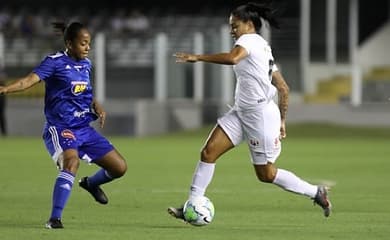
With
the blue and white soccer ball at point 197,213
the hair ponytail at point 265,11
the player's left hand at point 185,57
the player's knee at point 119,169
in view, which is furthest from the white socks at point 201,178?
the hair ponytail at point 265,11

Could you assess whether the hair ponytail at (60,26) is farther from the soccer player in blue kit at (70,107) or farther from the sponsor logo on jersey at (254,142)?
the sponsor logo on jersey at (254,142)

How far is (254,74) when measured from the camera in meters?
13.0

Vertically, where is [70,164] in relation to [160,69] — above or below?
above

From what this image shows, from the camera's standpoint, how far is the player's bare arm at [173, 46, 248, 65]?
1207 centimetres

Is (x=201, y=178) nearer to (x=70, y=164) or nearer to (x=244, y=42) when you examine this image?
(x=70, y=164)

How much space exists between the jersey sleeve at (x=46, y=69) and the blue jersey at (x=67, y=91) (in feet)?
0.10

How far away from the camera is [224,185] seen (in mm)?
19391

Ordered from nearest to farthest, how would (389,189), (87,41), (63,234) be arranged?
(63,234)
(87,41)
(389,189)

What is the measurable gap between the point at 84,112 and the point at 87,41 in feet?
2.62

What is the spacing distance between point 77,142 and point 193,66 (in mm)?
24941

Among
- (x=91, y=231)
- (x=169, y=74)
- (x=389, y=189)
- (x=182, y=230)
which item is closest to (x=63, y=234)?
(x=91, y=231)

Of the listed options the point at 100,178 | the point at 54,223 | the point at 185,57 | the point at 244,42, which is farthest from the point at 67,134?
the point at 244,42

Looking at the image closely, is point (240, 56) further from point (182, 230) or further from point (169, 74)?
point (169, 74)

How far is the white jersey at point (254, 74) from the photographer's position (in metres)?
12.9
